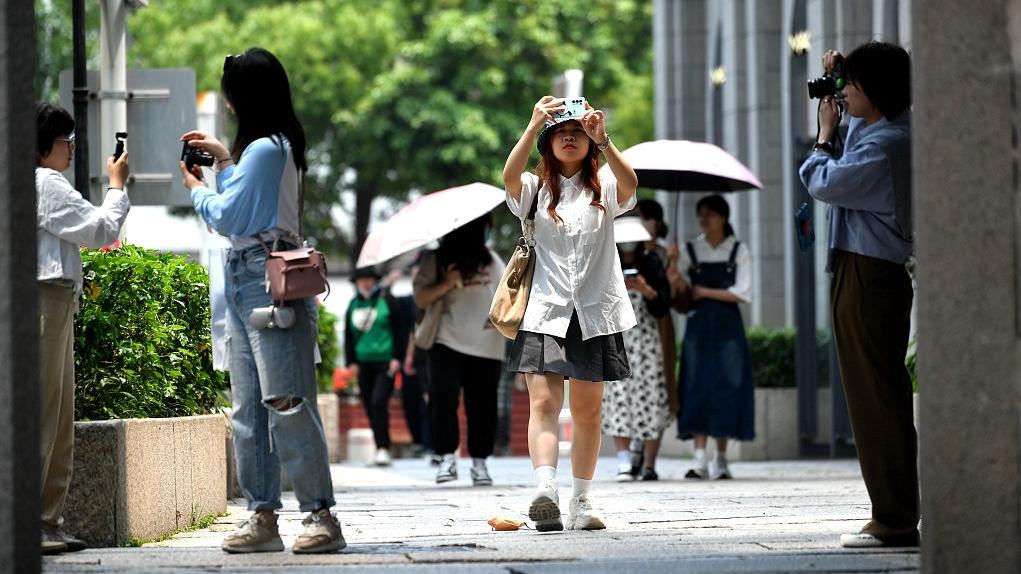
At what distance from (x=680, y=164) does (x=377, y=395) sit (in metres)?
7.01

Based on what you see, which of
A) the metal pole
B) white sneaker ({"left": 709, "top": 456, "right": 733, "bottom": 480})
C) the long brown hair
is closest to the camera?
the long brown hair

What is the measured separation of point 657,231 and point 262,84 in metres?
6.82

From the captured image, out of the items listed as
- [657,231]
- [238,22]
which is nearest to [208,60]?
[238,22]

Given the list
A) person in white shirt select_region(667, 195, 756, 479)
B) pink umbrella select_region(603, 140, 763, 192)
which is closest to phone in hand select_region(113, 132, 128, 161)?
pink umbrella select_region(603, 140, 763, 192)

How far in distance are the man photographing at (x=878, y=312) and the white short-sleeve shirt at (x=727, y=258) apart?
18.9 ft

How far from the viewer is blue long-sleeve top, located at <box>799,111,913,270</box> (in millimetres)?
7180

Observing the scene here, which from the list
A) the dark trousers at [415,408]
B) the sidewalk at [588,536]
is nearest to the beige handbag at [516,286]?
the sidewalk at [588,536]

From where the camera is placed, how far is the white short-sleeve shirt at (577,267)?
27.3 ft

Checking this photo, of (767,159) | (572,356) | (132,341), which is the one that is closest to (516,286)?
(572,356)

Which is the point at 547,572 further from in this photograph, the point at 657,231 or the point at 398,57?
the point at 398,57

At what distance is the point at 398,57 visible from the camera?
41656 mm

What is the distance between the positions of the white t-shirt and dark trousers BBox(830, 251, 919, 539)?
5714 millimetres

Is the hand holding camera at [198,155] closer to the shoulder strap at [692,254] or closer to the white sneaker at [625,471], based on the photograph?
the shoulder strap at [692,254]

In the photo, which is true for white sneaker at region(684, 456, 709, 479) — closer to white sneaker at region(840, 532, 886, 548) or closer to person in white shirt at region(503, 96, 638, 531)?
person in white shirt at region(503, 96, 638, 531)
